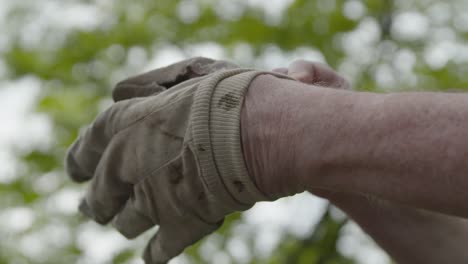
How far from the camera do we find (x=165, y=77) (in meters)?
1.30

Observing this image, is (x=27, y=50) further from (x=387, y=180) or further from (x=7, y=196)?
(x=387, y=180)

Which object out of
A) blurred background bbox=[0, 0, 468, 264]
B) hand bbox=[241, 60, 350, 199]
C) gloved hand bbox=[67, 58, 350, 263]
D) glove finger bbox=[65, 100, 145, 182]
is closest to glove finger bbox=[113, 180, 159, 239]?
gloved hand bbox=[67, 58, 350, 263]

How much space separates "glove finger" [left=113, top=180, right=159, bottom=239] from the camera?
1235 mm

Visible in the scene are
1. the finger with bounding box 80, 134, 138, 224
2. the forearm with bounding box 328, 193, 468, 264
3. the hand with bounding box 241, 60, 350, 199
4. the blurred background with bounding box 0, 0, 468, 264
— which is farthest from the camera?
the blurred background with bounding box 0, 0, 468, 264

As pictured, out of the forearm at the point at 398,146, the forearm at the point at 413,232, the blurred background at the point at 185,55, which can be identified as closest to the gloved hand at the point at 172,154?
the forearm at the point at 398,146

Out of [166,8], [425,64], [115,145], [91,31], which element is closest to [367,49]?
[425,64]

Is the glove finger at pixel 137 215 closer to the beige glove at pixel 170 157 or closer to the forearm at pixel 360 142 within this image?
the beige glove at pixel 170 157

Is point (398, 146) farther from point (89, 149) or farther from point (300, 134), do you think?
point (89, 149)

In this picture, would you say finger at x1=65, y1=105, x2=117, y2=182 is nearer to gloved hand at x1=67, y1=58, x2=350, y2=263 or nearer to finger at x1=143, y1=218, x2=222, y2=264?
gloved hand at x1=67, y1=58, x2=350, y2=263

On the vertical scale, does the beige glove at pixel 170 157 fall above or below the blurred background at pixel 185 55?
above

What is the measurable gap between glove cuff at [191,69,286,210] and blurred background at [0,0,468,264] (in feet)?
8.96

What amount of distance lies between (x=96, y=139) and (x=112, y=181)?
0.36ft

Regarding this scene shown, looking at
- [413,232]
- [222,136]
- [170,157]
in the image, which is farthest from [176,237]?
[413,232]

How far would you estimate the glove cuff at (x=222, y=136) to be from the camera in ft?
3.41
